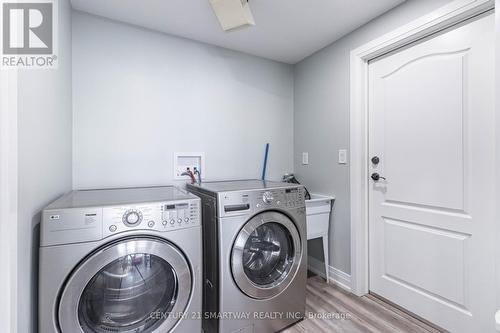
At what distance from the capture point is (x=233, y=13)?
1.47m

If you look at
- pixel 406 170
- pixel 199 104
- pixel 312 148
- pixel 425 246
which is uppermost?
pixel 199 104

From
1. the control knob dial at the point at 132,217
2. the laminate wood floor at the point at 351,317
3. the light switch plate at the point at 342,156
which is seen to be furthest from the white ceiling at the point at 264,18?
the laminate wood floor at the point at 351,317

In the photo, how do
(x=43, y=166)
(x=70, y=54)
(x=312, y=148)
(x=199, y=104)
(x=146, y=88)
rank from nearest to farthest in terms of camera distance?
(x=43, y=166) < (x=70, y=54) < (x=146, y=88) < (x=199, y=104) < (x=312, y=148)

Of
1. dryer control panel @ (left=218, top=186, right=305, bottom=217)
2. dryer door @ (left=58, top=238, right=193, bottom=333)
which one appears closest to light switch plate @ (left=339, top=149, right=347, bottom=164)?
dryer control panel @ (left=218, top=186, right=305, bottom=217)

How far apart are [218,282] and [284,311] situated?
0.54 m

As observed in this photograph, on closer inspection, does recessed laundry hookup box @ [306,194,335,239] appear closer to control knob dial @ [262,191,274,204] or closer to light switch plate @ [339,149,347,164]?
light switch plate @ [339,149,347,164]

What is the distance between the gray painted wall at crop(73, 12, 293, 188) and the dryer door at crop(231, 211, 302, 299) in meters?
0.85

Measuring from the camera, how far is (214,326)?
140cm

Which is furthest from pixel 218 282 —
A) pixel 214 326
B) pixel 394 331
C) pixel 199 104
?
pixel 199 104

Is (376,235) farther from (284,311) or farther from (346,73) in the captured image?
(346,73)

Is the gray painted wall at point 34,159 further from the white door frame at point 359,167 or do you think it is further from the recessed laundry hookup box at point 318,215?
the white door frame at point 359,167

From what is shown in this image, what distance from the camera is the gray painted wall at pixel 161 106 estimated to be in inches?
67.6

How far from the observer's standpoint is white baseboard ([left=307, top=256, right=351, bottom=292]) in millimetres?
2004

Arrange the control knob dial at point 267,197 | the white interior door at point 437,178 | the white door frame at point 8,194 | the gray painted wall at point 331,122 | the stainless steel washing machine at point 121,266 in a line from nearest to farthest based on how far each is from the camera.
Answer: the white door frame at point 8,194 → the stainless steel washing machine at point 121,266 → the white interior door at point 437,178 → the control knob dial at point 267,197 → the gray painted wall at point 331,122
